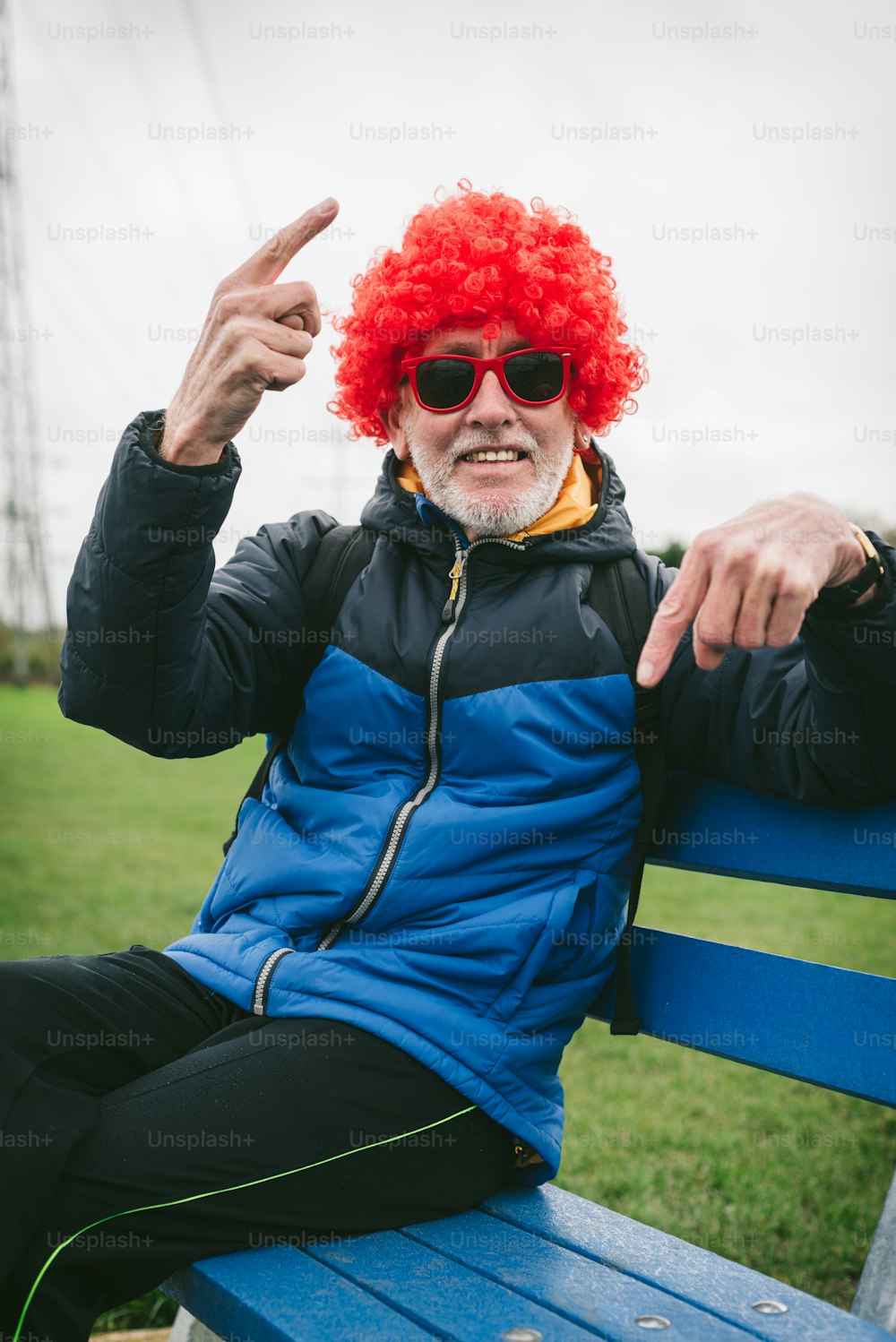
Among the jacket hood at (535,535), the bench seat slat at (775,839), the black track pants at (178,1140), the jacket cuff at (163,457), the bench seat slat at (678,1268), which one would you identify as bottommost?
the bench seat slat at (678,1268)

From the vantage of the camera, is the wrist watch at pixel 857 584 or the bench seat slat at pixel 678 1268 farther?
the wrist watch at pixel 857 584

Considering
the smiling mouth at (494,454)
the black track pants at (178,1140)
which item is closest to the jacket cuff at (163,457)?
the smiling mouth at (494,454)

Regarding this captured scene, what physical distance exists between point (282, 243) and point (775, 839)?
138 centimetres

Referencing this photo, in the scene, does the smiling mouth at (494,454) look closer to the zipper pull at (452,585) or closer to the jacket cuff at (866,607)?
the zipper pull at (452,585)

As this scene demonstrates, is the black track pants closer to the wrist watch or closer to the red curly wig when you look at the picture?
the wrist watch

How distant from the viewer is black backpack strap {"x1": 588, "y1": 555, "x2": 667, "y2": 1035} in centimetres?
230

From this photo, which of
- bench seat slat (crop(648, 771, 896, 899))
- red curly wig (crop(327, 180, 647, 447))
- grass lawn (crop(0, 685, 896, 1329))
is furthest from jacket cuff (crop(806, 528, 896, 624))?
grass lawn (crop(0, 685, 896, 1329))

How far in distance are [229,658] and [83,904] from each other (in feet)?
15.5

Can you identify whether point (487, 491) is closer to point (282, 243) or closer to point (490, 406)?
point (490, 406)

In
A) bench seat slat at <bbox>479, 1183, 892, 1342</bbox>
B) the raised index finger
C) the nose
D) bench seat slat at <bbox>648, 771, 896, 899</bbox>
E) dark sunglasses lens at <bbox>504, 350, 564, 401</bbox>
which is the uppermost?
the raised index finger

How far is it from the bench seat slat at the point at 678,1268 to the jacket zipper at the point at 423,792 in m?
0.51

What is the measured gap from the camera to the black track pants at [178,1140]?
6.04 ft

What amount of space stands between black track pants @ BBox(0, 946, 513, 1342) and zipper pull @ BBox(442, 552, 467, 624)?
819 mm

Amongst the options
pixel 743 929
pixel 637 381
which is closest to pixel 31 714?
pixel 743 929
